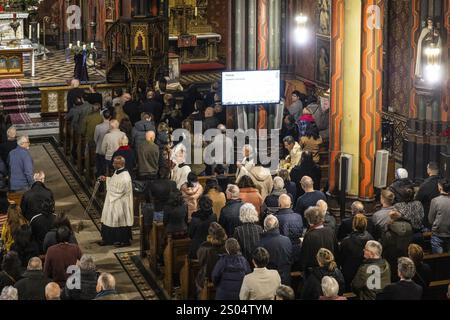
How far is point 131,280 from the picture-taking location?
14836mm

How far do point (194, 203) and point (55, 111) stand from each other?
450 inches

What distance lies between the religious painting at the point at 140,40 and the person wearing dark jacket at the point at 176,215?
1198cm

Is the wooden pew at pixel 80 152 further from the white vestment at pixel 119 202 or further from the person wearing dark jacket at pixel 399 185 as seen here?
the person wearing dark jacket at pixel 399 185

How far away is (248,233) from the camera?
41.9ft

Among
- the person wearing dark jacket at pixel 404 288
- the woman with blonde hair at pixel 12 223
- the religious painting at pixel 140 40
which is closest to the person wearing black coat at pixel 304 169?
the woman with blonde hair at pixel 12 223

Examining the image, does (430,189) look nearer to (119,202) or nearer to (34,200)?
(119,202)

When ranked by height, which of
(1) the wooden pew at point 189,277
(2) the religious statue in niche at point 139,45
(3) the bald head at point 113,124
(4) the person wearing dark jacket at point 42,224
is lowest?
(1) the wooden pew at point 189,277

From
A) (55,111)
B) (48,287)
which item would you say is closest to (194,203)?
(48,287)

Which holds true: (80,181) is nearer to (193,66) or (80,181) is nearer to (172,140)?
(172,140)

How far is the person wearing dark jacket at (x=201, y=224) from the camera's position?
13.2 m

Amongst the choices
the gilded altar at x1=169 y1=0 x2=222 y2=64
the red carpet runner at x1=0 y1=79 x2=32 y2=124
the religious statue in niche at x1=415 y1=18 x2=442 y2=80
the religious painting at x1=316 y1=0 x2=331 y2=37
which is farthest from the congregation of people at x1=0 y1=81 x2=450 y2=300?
the gilded altar at x1=169 y1=0 x2=222 y2=64

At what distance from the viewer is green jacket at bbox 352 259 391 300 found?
11.6 meters

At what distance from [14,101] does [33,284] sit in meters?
15.5

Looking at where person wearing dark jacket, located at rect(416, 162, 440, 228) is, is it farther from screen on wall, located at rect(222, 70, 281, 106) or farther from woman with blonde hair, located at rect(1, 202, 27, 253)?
woman with blonde hair, located at rect(1, 202, 27, 253)
